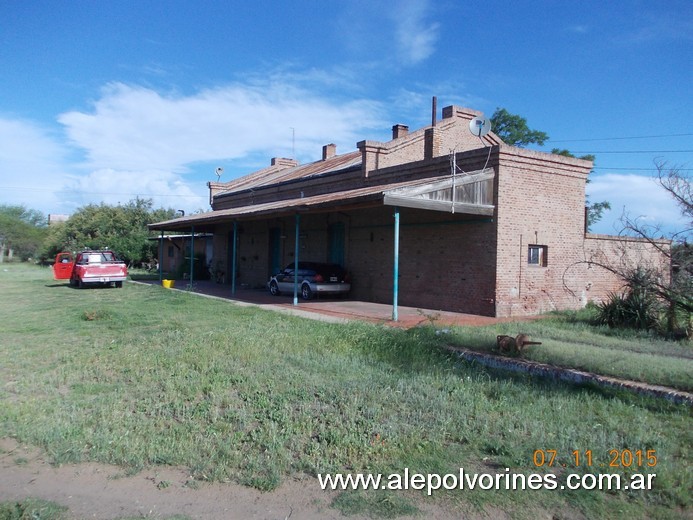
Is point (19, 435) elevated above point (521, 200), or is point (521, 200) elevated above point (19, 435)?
point (521, 200)

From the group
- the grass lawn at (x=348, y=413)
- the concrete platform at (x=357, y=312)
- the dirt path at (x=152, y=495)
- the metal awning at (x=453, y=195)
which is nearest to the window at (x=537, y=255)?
the metal awning at (x=453, y=195)

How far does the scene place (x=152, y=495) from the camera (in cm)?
433

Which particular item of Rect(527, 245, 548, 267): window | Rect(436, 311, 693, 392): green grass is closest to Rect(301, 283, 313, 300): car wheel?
Rect(527, 245, 548, 267): window

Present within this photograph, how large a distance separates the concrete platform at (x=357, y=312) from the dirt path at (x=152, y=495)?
8.22m

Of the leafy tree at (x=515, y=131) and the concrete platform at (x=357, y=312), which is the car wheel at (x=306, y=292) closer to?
the concrete platform at (x=357, y=312)

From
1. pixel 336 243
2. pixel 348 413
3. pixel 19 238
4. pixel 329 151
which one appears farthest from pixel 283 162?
pixel 19 238

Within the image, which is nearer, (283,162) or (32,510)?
(32,510)

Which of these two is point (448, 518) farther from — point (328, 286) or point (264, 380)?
point (328, 286)

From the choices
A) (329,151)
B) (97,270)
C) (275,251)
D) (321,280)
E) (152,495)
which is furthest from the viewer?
(329,151)

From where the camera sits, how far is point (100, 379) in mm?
7496

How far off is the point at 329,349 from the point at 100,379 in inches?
142

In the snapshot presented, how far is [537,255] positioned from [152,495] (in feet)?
44.4

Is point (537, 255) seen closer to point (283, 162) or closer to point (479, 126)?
point (479, 126)

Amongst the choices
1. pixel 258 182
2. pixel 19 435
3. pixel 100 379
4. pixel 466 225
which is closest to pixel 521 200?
pixel 466 225
